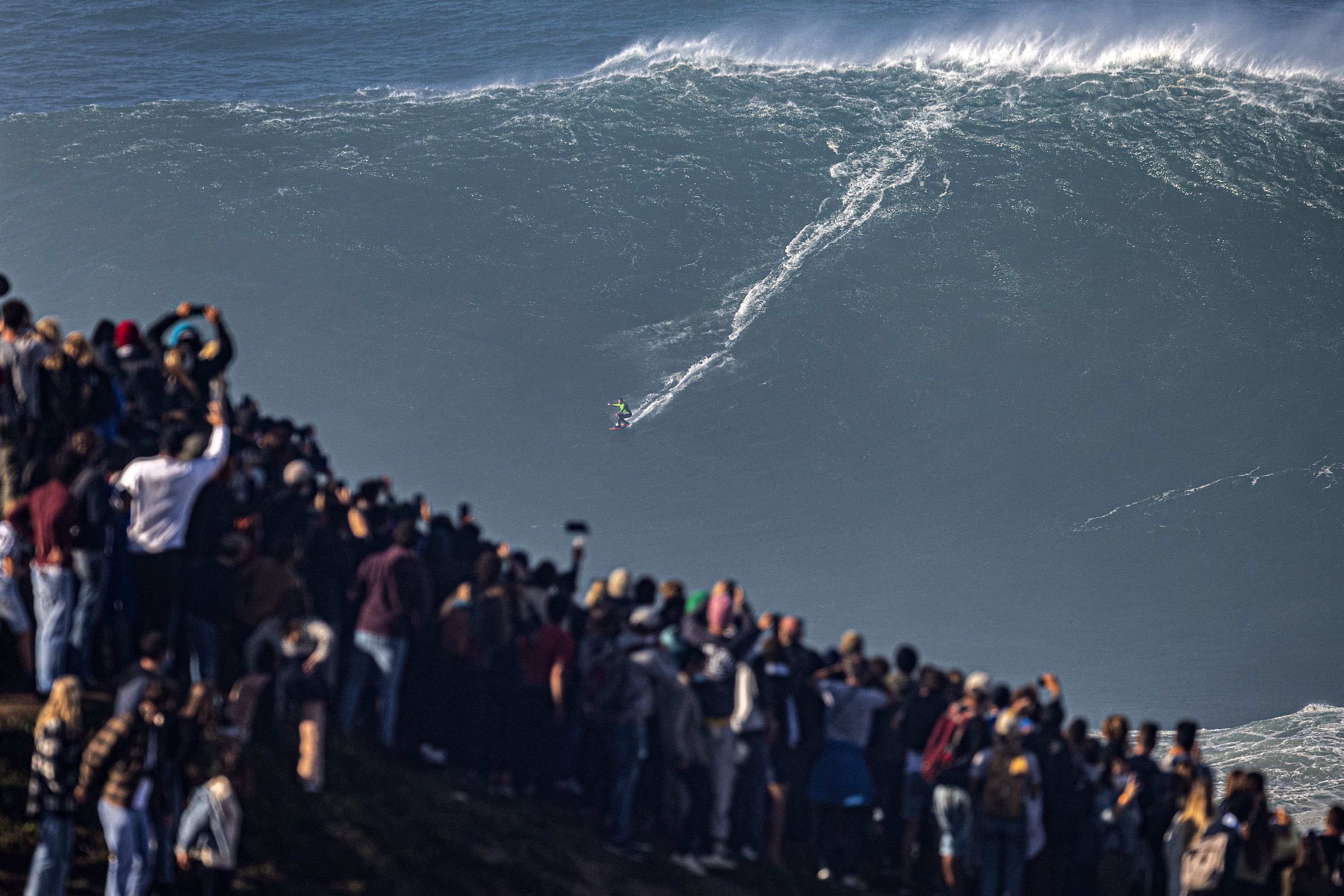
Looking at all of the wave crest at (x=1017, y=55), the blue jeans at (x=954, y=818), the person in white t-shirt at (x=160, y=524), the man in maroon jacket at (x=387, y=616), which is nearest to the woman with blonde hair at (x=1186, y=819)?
the blue jeans at (x=954, y=818)

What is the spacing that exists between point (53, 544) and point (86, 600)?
453mm

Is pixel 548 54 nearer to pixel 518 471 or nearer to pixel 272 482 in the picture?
pixel 518 471

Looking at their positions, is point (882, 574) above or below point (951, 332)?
below

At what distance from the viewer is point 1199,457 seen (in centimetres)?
3844

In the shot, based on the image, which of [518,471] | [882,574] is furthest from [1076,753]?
[518,471]

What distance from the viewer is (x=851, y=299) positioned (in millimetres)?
42750

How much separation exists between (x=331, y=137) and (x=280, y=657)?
42.7 m

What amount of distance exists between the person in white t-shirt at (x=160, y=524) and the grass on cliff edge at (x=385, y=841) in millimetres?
887

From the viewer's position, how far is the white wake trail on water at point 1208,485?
37.0 m

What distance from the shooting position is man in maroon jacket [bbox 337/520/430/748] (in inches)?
460

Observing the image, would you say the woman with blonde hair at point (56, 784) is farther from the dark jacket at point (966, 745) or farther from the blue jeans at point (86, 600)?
the dark jacket at point (966, 745)

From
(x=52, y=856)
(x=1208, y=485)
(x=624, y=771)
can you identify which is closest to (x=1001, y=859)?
(x=624, y=771)

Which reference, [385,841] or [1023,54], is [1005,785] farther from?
[1023,54]

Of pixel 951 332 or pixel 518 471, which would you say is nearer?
pixel 518 471
